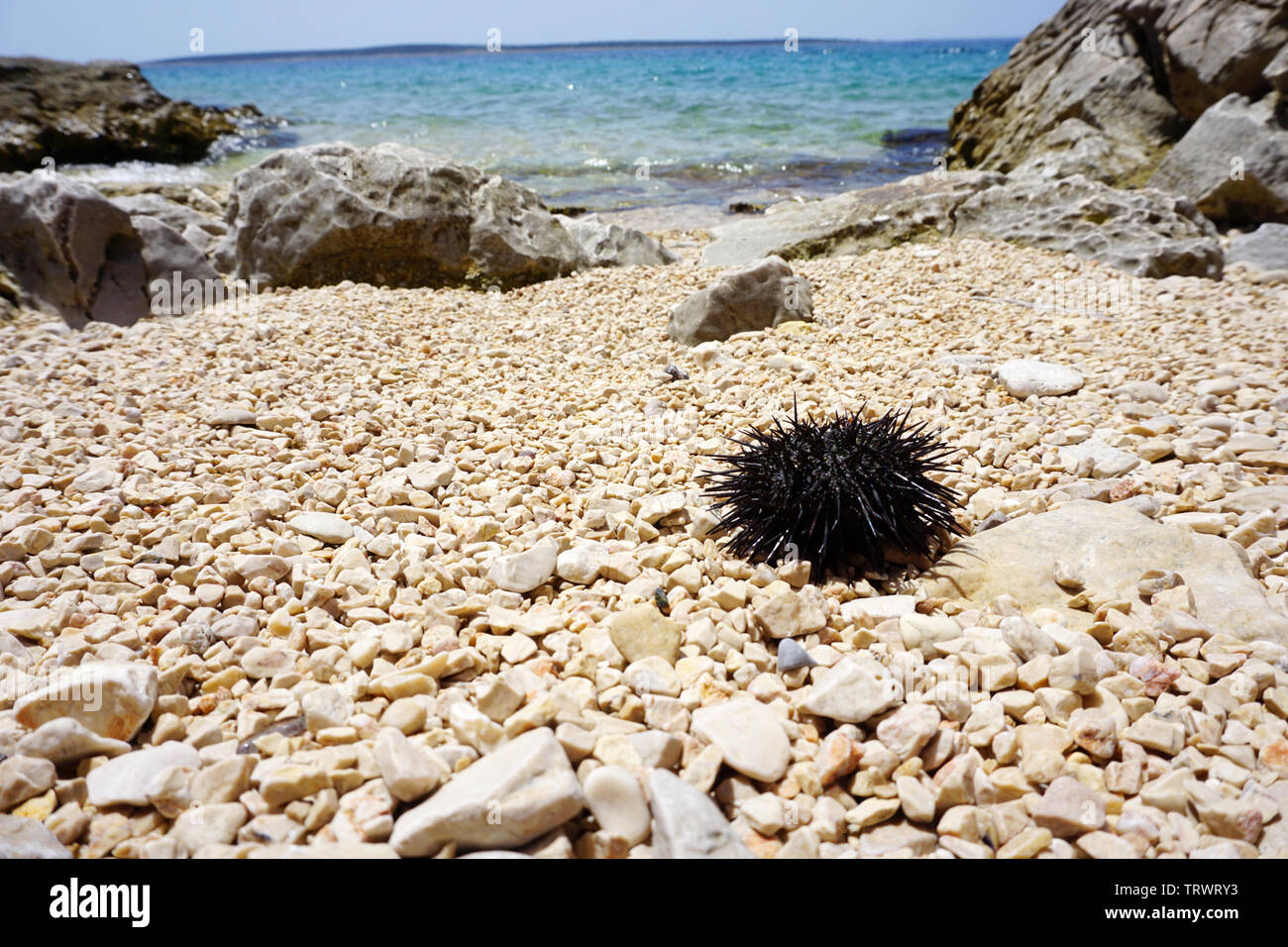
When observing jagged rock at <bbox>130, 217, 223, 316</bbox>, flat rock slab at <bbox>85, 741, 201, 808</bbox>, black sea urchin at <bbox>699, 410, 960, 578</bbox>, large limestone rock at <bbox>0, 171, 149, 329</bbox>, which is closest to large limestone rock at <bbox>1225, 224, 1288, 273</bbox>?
black sea urchin at <bbox>699, 410, 960, 578</bbox>

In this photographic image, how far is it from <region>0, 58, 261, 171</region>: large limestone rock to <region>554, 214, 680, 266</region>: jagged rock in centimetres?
1425

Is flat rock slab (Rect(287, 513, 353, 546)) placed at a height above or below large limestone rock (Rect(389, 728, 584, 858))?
above

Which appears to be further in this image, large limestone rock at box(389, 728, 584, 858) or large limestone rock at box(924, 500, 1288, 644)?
large limestone rock at box(924, 500, 1288, 644)

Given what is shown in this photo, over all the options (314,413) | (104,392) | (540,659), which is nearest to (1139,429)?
(540,659)

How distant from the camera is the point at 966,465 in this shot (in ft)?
11.2

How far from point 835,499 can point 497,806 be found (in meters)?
1.50

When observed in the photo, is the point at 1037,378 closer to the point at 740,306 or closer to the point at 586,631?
the point at 740,306

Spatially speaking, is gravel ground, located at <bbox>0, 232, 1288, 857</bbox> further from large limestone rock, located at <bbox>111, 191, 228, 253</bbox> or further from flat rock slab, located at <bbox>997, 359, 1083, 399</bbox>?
large limestone rock, located at <bbox>111, 191, 228, 253</bbox>

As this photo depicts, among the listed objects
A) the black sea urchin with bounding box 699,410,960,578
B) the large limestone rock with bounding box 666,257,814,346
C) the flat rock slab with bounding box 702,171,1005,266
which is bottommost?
the black sea urchin with bounding box 699,410,960,578

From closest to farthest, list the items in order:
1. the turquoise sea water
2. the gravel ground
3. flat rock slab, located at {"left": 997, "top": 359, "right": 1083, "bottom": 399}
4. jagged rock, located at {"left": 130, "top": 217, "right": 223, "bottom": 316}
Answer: the gravel ground → flat rock slab, located at {"left": 997, "top": 359, "right": 1083, "bottom": 399} → jagged rock, located at {"left": 130, "top": 217, "right": 223, "bottom": 316} → the turquoise sea water

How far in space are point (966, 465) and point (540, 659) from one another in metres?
2.25

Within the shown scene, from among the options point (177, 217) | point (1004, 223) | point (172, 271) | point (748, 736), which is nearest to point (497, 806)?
point (748, 736)

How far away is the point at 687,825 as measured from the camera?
1.54 meters

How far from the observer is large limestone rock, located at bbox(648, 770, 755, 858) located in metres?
1.51
